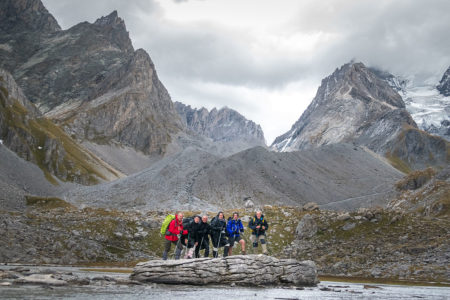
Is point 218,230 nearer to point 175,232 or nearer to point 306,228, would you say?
point 175,232

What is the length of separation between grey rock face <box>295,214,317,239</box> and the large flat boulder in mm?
23685

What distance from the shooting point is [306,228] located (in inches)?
2061

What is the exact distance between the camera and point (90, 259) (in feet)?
153

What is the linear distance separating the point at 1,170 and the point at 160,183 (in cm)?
5372

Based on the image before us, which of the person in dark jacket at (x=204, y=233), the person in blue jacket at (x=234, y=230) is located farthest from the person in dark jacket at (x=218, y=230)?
the person in blue jacket at (x=234, y=230)

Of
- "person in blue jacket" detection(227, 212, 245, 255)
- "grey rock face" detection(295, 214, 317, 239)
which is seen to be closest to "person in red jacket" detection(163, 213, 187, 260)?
"person in blue jacket" detection(227, 212, 245, 255)

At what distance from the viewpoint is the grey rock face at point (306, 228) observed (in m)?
51.4

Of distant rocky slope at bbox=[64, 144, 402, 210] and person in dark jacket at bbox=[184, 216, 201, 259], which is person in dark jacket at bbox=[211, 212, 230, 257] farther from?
distant rocky slope at bbox=[64, 144, 402, 210]

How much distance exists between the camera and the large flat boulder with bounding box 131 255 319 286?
25719mm

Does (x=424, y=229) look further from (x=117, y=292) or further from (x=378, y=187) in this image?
(x=378, y=187)

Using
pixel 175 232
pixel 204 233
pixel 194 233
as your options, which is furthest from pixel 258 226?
pixel 175 232

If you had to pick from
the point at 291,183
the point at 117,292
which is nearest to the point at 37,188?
the point at 291,183

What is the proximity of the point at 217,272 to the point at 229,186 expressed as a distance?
109 m

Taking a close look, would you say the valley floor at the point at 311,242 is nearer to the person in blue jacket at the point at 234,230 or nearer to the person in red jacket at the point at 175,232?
the person in blue jacket at the point at 234,230
